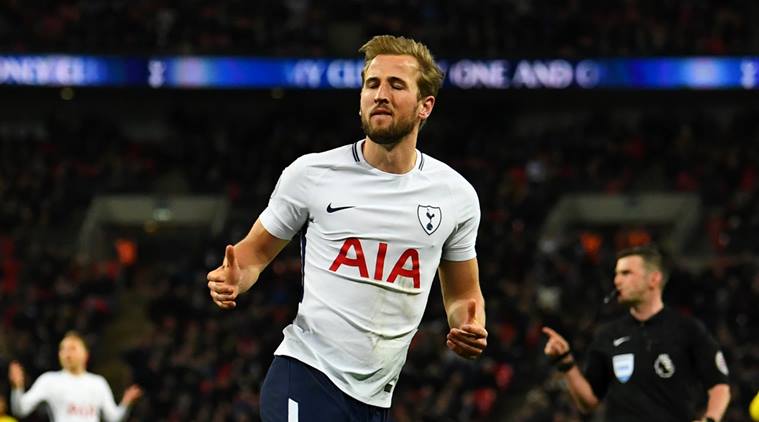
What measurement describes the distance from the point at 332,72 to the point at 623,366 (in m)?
19.2

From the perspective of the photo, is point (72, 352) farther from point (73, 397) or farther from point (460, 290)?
point (460, 290)

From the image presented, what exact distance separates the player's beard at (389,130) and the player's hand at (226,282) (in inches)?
24.7

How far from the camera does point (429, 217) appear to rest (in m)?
4.55

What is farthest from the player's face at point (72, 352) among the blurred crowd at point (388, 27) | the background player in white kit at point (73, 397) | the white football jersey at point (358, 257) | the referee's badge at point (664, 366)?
the blurred crowd at point (388, 27)

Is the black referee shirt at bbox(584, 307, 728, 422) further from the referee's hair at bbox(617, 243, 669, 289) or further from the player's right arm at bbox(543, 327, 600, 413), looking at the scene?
the referee's hair at bbox(617, 243, 669, 289)

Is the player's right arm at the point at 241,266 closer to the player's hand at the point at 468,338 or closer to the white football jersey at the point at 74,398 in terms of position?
the player's hand at the point at 468,338

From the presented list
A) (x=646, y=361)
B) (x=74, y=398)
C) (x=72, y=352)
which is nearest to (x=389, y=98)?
(x=646, y=361)

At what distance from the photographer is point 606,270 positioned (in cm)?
1880

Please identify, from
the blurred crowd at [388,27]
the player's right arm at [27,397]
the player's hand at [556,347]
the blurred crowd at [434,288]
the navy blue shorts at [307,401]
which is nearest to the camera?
the navy blue shorts at [307,401]

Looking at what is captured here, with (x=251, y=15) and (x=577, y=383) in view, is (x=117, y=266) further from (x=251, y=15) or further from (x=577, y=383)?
(x=577, y=383)

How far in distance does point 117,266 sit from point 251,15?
6712mm

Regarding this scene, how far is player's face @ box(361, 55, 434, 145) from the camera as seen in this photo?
4.44 m

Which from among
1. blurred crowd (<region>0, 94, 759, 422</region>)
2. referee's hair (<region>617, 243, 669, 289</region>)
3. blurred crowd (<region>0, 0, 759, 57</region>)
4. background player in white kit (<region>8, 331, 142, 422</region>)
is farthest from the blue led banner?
referee's hair (<region>617, 243, 669, 289</region>)

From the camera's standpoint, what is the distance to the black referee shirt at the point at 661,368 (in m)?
7.05
